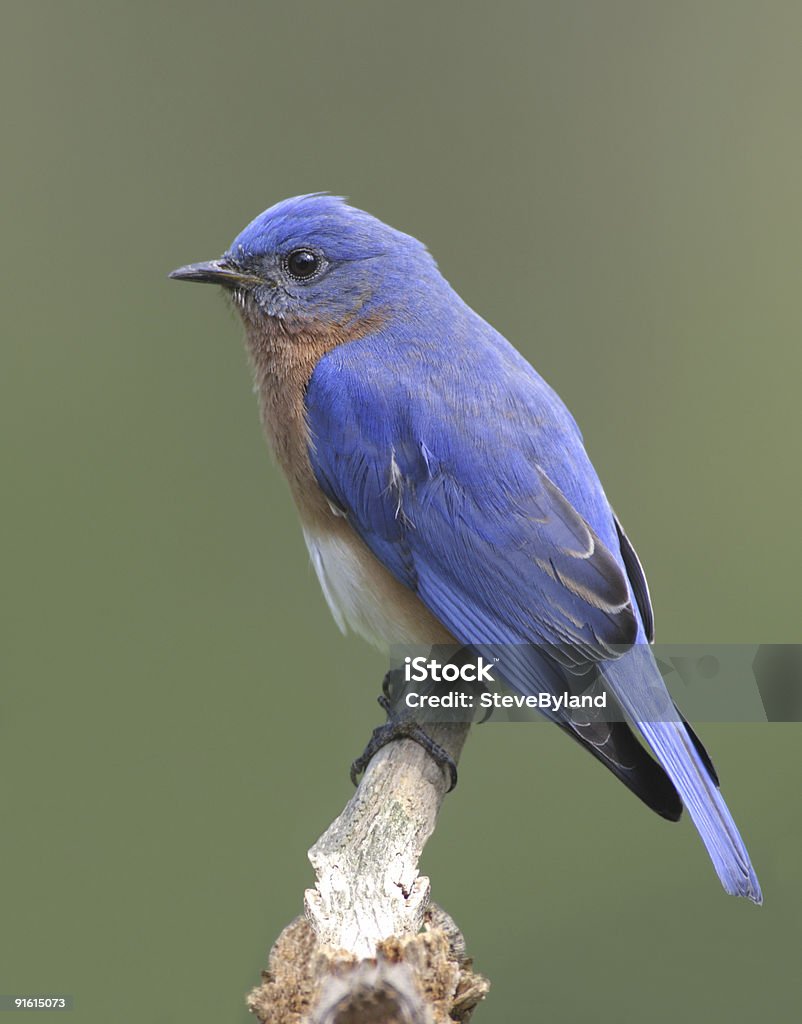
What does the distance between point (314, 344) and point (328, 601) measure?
689 millimetres

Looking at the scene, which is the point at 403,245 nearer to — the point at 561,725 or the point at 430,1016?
the point at 561,725

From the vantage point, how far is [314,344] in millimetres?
3391

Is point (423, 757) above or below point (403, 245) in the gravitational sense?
below

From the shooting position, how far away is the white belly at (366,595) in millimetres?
3203

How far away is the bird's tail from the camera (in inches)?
107

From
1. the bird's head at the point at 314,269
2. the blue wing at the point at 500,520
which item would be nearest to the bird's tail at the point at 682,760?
the blue wing at the point at 500,520

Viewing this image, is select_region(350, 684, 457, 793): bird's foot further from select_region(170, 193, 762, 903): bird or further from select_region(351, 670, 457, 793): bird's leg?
select_region(170, 193, 762, 903): bird

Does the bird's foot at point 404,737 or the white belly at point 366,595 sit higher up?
the white belly at point 366,595

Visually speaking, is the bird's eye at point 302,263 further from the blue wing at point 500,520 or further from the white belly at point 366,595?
the white belly at point 366,595

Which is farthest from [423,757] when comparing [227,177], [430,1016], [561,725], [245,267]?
[227,177]

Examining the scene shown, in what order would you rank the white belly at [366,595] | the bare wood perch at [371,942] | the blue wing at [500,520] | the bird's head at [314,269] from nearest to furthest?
the bare wood perch at [371,942], the blue wing at [500,520], the white belly at [366,595], the bird's head at [314,269]

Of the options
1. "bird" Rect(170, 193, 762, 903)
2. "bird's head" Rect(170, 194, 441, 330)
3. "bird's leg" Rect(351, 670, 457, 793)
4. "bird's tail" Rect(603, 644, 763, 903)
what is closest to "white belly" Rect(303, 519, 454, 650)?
"bird" Rect(170, 193, 762, 903)

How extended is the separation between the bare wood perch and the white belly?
0.60 metres

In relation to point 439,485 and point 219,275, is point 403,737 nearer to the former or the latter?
point 439,485
